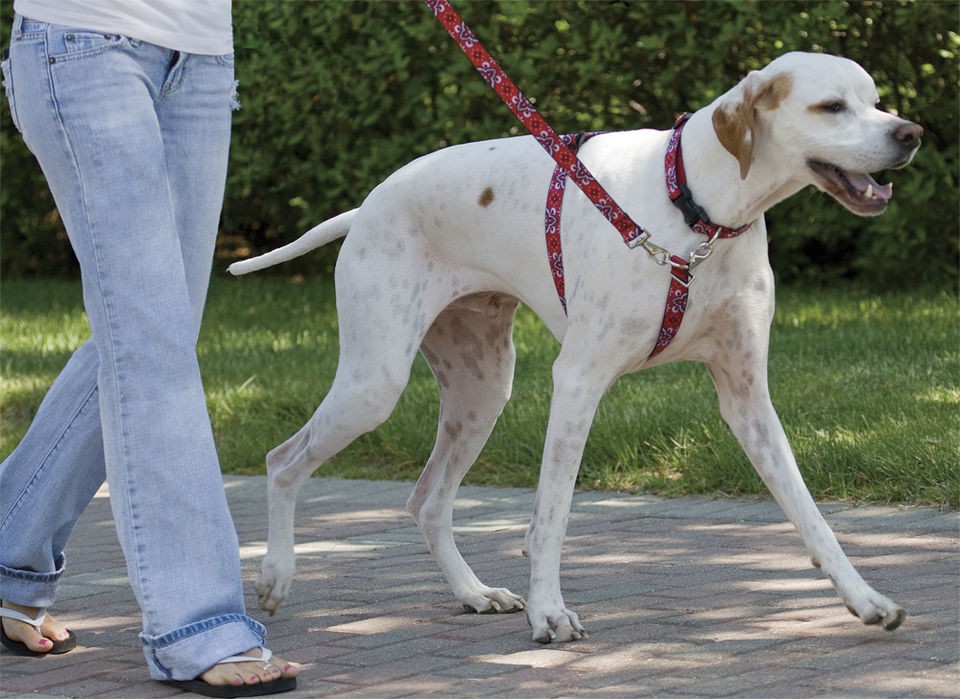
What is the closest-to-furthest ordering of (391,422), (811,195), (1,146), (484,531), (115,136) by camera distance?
(115,136) → (484,531) → (391,422) → (811,195) → (1,146)

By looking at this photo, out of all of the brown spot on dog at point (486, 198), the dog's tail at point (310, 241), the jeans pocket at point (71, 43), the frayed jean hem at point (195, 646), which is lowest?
the frayed jean hem at point (195, 646)

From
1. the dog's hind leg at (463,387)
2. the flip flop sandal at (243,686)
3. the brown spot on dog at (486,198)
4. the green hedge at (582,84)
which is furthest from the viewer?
the green hedge at (582,84)

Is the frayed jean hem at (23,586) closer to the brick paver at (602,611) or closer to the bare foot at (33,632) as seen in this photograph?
the bare foot at (33,632)

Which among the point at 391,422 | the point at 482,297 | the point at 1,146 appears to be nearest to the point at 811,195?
the point at 391,422

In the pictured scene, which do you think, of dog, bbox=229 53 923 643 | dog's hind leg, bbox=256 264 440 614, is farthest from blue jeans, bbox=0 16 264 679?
dog, bbox=229 53 923 643

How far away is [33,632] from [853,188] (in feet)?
7.93

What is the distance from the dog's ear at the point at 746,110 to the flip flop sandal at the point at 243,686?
1686 mm

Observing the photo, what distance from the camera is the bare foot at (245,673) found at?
3559 mm

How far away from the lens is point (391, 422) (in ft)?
22.8

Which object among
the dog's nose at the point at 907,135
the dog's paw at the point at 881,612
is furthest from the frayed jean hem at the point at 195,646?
the dog's nose at the point at 907,135

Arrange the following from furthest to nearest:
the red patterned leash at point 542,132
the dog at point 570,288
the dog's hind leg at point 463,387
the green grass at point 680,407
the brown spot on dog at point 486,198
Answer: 1. the green grass at point 680,407
2. the dog's hind leg at point 463,387
3. the brown spot on dog at point 486,198
4. the red patterned leash at point 542,132
5. the dog at point 570,288

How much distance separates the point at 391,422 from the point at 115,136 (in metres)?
3.50

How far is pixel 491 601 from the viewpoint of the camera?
14.4ft

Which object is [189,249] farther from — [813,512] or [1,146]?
[1,146]
